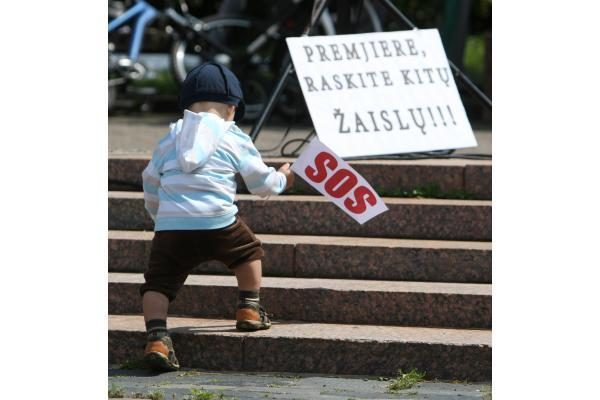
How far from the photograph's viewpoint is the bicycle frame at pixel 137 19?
11672 mm

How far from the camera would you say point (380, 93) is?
7.32 meters

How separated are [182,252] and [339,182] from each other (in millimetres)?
750

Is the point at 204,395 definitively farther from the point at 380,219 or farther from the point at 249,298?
the point at 380,219

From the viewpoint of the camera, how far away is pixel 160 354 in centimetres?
536

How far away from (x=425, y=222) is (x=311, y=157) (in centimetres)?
104

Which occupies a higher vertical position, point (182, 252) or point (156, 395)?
point (182, 252)

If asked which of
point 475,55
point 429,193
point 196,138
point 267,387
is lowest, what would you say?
point 267,387

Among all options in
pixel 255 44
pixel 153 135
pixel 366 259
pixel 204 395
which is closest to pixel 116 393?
pixel 204 395

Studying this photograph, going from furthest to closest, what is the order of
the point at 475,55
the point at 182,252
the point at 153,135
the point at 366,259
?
the point at 475,55 → the point at 153,135 → the point at 366,259 → the point at 182,252

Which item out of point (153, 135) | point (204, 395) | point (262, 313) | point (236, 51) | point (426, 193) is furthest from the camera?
point (236, 51)

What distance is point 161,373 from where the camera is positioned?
5.48 metres

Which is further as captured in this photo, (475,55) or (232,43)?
(475,55)

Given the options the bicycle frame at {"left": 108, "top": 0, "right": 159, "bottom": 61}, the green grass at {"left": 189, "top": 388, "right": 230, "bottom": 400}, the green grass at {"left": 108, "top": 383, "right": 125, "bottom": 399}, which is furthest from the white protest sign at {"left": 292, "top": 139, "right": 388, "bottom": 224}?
the bicycle frame at {"left": 108, "top": 0, "right": 159, "bottom": 61}

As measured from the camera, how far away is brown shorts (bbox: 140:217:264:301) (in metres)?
5.48
